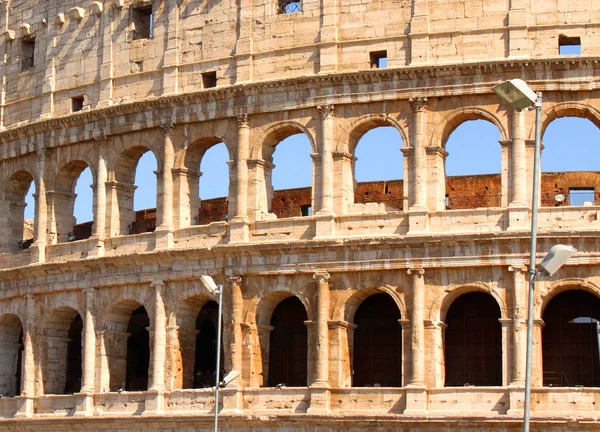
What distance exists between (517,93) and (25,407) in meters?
23.0

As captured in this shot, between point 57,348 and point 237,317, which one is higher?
point 237,317

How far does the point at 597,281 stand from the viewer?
1478 inches

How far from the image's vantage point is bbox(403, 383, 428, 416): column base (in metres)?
37.9

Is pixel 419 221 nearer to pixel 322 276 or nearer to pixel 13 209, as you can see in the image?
pixel 322 276

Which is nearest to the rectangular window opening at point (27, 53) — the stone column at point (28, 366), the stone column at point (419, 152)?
the stone column at point (28, 366)

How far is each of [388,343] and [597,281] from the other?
20.9ft

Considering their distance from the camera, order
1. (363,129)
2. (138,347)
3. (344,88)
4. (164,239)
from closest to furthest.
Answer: (344,88) < (363,129) < (164,239) < (138,347)

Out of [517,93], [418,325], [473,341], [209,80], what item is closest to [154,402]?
[418,325]

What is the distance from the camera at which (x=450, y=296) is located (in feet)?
127

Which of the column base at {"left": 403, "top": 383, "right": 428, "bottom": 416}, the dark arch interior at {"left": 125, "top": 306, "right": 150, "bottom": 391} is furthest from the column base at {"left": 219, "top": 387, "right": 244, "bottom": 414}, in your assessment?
the dark arch interior at {"left": 125, "top": 306, "right": 150, "bottom": 391}

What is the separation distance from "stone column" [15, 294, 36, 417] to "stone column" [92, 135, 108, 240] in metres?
3.16

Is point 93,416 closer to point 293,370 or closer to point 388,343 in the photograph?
point 293,370

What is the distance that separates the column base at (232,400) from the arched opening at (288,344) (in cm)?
196

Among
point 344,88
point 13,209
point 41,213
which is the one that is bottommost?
point 41,213
